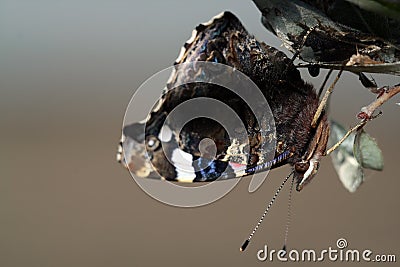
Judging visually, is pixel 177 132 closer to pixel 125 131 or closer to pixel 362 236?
pixel 125 131

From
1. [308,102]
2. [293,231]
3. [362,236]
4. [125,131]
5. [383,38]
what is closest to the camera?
[383,38]

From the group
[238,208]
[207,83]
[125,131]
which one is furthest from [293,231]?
[207,83]

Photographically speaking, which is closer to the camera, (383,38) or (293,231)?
(383,38)

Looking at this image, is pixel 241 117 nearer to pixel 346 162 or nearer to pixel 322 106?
pixel 322 106

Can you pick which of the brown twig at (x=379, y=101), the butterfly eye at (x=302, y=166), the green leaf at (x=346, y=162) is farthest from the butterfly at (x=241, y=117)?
the green leaf at (x=346, y=162)

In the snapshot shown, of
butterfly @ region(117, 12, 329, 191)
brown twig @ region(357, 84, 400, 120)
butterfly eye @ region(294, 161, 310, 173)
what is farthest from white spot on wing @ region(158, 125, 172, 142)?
brown twig @ region(357, 84, 400, 120)

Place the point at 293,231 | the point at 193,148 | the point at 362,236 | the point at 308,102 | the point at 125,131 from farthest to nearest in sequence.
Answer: the point at 293,231
the point at 362,236
the point at 125,131
the point at 193,148
the point at 308,102

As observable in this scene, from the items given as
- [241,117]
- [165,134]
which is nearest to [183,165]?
[165,134]
